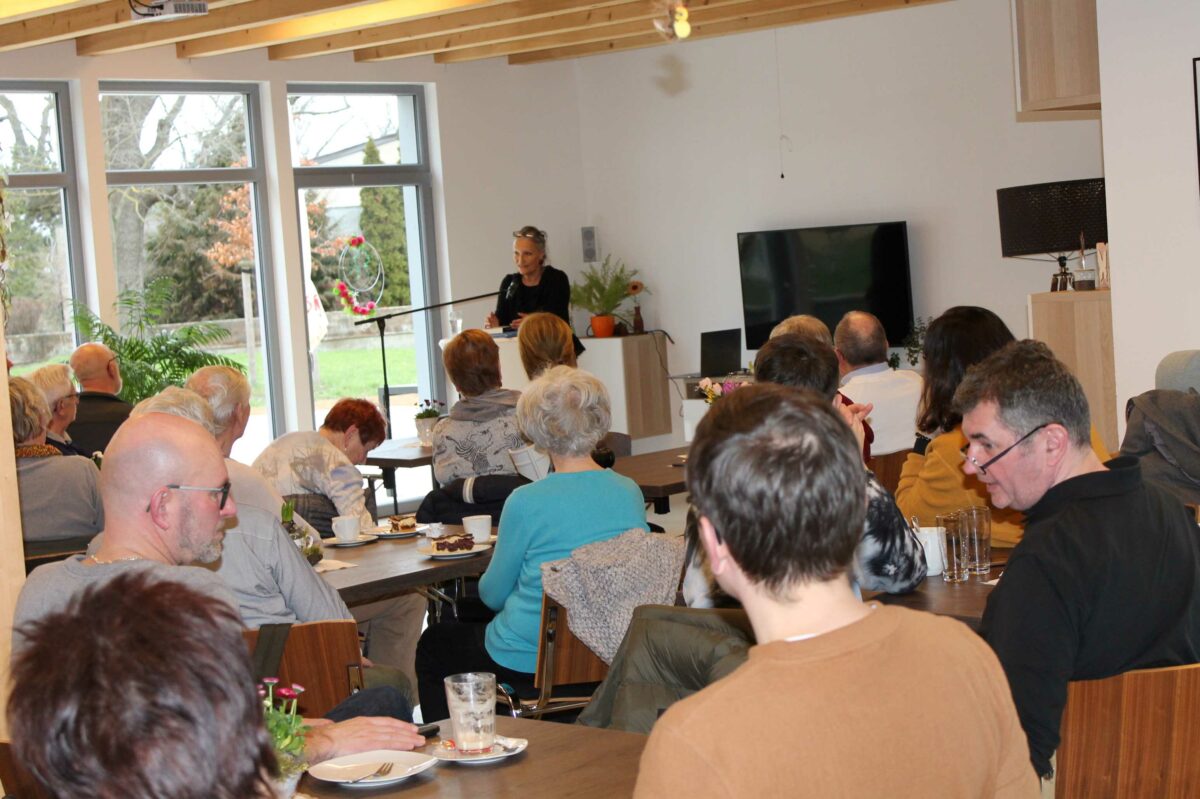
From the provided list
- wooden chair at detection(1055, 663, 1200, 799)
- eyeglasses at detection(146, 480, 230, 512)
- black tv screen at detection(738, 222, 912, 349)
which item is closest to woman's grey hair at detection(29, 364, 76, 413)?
eyeglasses at detection(146, 480, 230, 512)

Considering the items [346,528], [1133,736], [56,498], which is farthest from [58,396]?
[1133,736]

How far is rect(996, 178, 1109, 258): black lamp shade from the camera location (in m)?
6.92

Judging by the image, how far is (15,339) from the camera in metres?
9.31

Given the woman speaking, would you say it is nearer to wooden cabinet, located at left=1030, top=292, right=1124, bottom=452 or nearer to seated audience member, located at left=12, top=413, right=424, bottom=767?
wooden cabinet, located at left=1030, top=292, right=1124, bottom=452

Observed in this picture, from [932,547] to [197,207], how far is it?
7939mm


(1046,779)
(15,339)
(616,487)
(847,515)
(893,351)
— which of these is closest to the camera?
(847,515)

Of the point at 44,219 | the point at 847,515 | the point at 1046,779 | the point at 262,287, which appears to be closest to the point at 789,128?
the point at 262,287

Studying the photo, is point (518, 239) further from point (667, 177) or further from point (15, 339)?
point (15, 339)

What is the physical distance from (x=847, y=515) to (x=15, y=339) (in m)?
8.79

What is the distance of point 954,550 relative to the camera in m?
3.38

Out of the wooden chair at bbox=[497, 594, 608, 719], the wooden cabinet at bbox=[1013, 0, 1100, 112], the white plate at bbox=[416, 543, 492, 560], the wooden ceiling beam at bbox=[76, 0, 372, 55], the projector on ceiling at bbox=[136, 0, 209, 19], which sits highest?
the wooden ceiling beam at bbox=[76, 0, 372, 55]

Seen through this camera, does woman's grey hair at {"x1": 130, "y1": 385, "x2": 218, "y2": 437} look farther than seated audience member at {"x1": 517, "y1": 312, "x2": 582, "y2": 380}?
No

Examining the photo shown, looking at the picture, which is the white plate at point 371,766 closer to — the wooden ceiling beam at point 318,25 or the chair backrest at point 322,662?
the chair backrest at point 322,662

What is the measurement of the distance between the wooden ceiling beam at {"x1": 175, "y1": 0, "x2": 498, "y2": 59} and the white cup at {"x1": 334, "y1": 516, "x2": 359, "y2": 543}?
4516 millimetres
